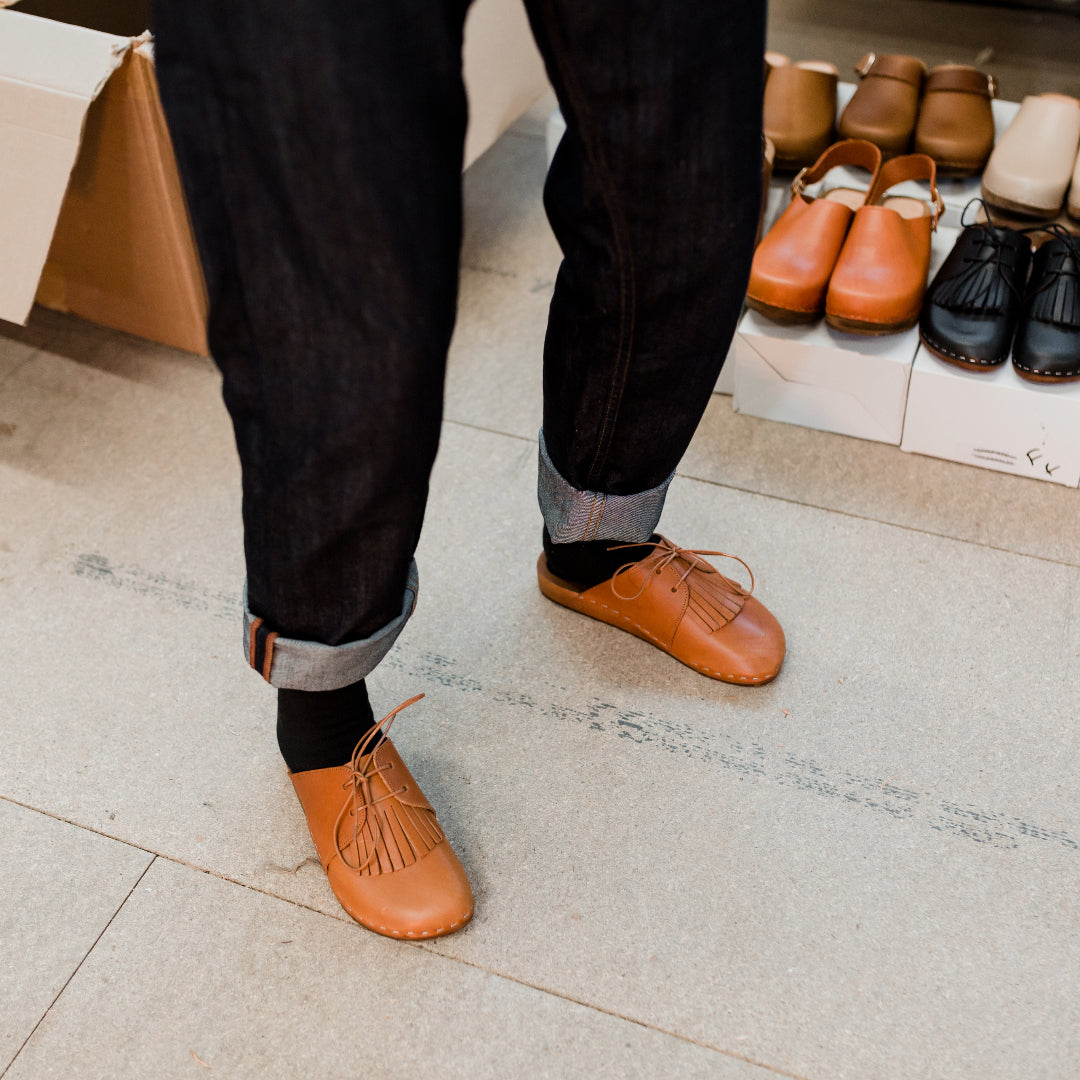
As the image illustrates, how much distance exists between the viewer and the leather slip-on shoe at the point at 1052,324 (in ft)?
3.32

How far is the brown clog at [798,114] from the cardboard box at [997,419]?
13.5 inches

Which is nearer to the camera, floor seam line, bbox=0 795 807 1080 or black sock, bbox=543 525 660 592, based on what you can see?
floor seam line, bbox=0 795 807 1080

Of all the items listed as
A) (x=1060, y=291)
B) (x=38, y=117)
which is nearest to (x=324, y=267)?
(x=38, y=117)

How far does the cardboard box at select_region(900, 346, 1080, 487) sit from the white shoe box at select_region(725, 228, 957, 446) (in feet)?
0.07

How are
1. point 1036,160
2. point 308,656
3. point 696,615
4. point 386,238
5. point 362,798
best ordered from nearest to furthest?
point 386,238
point 308,656
point 362,798
point 696,615
point 1036,160

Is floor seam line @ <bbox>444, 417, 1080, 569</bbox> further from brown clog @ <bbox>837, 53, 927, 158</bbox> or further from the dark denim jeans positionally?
brown clog @ <bbox>837, 53, 927, 158</bbox>

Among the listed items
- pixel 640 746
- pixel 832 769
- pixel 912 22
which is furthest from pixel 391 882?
pixel 912 22

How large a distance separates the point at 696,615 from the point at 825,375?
0.36m

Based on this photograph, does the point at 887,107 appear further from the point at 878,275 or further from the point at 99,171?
the point at 99,171

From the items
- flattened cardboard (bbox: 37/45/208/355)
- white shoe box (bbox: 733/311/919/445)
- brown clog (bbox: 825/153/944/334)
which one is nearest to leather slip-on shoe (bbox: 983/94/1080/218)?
brown clog (bbox: 825/153/944/334)

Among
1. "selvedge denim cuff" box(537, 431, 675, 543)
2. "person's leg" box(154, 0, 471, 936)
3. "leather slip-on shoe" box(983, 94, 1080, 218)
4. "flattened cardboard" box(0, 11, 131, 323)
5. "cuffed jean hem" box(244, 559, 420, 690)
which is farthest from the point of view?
"leather slip-on shoe" box(983, 94, 1080, 218)

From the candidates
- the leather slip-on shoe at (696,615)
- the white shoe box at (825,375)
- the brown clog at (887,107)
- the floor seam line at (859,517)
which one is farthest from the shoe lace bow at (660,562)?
the brown clog at (887,107)

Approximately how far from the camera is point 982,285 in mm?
1054

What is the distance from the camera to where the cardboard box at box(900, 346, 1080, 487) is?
1034mm
